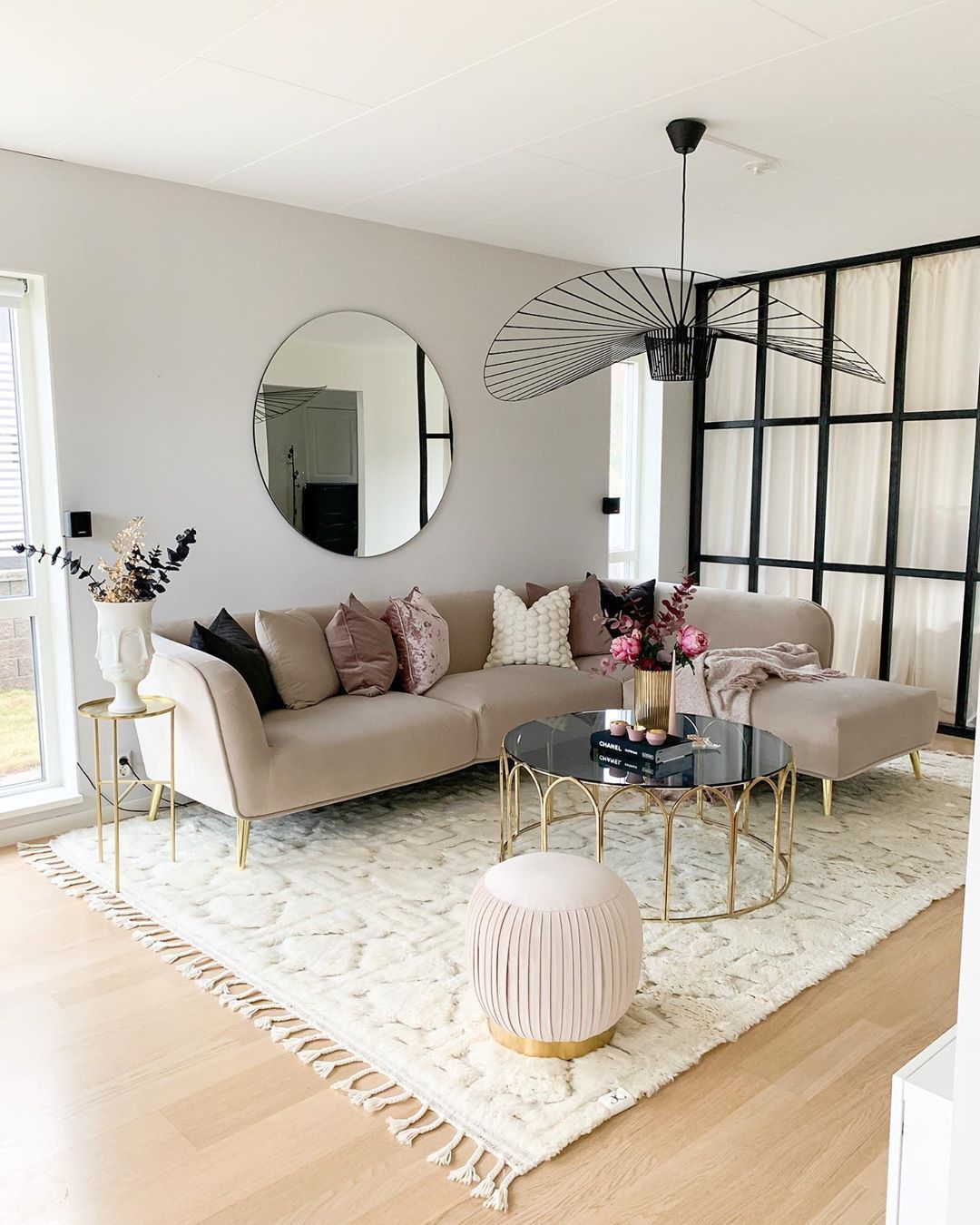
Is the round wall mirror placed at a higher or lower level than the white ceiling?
lower

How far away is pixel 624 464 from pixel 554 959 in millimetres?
4537

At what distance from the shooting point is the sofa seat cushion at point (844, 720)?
154 inches

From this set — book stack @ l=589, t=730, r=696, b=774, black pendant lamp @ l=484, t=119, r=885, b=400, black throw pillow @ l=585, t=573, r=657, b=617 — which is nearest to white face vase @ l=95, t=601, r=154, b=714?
book stack @ l=589, t=730, r=696, b=774

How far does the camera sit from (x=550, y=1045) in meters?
2.36

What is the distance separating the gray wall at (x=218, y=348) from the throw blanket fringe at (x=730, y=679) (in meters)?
1.45

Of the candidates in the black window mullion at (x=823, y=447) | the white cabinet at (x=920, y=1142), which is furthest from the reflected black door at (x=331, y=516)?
the white cabinet at (x=920, y=1142)

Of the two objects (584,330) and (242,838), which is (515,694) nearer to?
(242,838)

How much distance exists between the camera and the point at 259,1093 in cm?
227

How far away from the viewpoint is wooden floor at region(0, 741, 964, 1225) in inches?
75.2

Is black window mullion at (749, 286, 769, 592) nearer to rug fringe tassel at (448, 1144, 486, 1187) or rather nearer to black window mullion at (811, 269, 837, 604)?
black window mullion at (811, 269, 837, 604)

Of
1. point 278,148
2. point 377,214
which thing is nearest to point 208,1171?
point 278,148

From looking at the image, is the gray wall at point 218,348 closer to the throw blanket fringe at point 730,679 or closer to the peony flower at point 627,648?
the throw blanket fringe at point 730,679

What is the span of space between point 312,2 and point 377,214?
2110mm

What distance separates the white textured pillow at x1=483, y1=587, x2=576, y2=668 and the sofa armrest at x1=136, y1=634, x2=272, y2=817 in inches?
62.2
